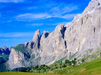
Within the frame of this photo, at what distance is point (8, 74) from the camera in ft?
240

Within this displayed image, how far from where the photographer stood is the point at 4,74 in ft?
240

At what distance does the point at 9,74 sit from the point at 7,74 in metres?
1.06

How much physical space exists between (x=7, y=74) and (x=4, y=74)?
1434mm

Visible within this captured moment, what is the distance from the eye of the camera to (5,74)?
7288 centimetres

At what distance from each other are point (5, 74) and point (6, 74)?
48cm

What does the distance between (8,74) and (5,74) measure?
1.42 meters

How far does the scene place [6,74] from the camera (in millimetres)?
73062

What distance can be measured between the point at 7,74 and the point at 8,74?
1.57 feet

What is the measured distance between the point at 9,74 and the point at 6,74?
1.50m

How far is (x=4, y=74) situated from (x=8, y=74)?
75.4 inches

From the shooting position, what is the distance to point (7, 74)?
7319 cm
